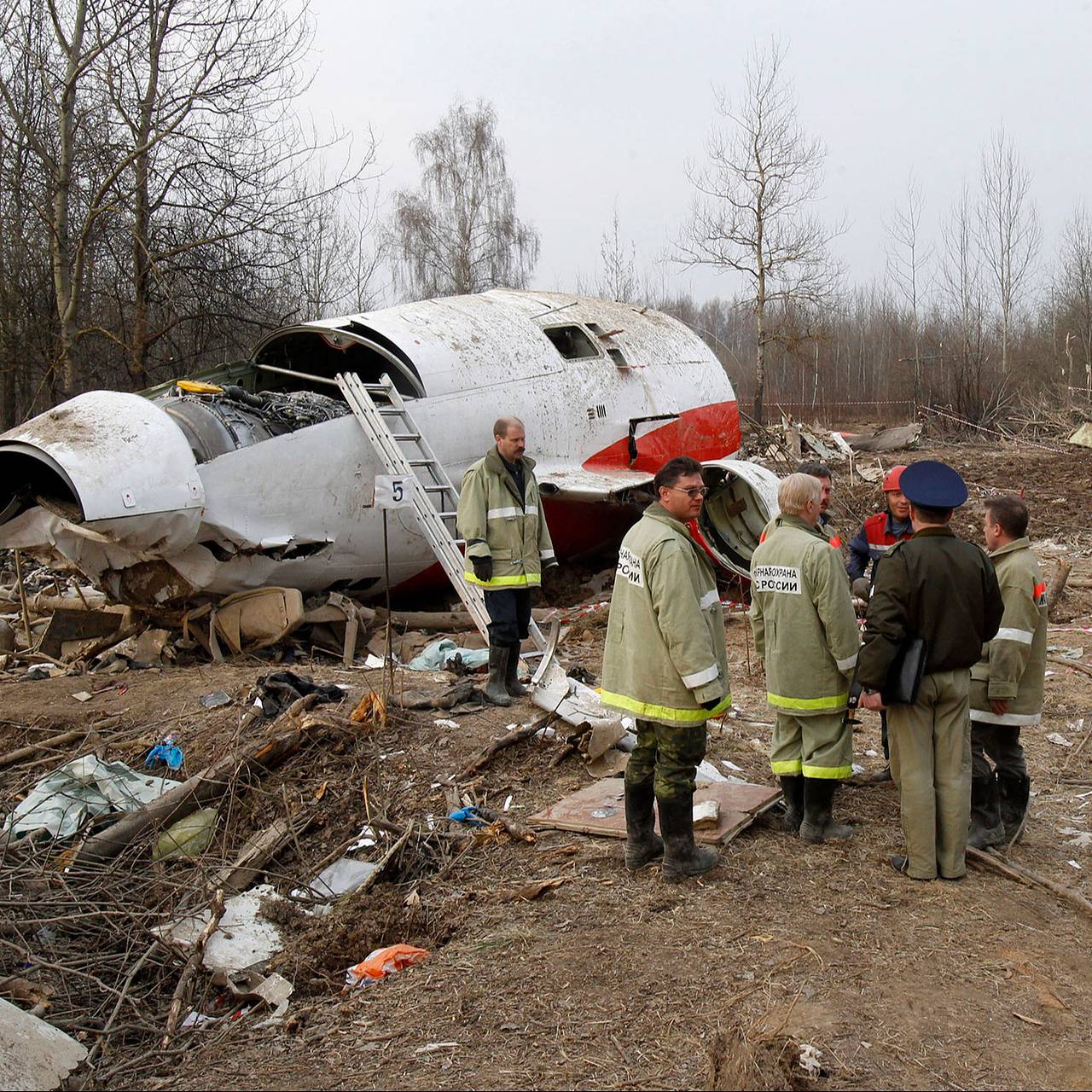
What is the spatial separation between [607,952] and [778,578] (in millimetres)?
1821

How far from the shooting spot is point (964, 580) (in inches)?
172

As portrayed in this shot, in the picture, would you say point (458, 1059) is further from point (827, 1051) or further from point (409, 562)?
point (409, 562)

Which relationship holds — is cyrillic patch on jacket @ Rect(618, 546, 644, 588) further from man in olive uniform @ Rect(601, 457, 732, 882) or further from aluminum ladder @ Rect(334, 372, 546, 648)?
aluminum ladder @ Rect(334, 372, 546, 648)

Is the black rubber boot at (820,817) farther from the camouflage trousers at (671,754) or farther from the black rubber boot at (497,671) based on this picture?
the black rubber boot at (497,671)

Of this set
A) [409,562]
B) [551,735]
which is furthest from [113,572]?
[551,735]

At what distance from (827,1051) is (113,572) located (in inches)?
265

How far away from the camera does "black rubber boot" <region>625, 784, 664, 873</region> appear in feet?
15.4

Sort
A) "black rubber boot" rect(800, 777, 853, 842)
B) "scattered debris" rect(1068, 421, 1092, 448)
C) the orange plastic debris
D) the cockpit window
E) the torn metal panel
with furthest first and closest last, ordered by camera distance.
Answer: "scattered debris" rect(1068, 421, 1092, 448)
the cockpit window
the torn metal panel
"black rubber boot" rect(800, 777, 853, 842)
the orange plastic debris

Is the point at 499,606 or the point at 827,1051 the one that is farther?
the point at 499,606

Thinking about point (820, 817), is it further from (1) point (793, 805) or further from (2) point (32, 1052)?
(2) point (32, 1052)

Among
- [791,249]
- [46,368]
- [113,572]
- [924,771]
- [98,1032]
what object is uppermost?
[791,249]

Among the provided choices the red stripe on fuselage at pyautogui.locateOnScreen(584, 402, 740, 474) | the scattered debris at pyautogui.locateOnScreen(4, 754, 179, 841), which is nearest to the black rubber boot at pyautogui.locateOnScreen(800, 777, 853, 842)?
the scattered debris at pyautogui.locateOnScreen(4, 754, 179, 841)

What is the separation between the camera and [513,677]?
7.24m

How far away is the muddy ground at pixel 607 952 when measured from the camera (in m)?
3.30
